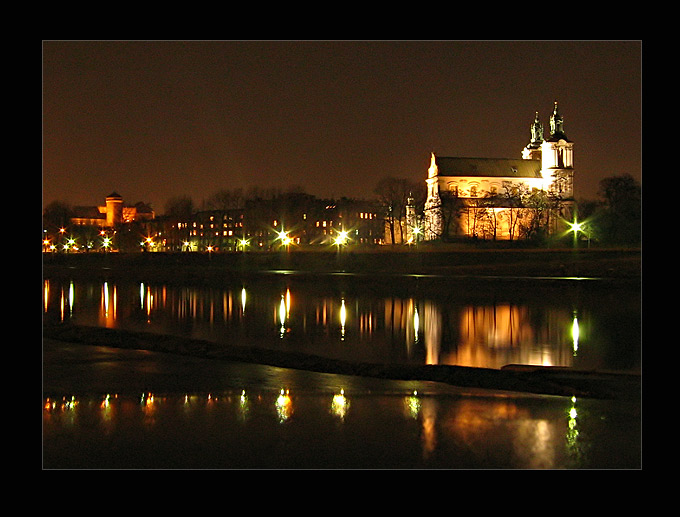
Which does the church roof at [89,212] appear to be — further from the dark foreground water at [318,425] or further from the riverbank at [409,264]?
the dark foreground water at [318,425]

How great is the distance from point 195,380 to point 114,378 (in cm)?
157

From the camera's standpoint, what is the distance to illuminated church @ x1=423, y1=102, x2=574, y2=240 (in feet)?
296

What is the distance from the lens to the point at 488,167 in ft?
Result: 407

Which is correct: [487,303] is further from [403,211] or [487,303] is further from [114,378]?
[403,211]

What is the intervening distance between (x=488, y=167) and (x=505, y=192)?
1789cm

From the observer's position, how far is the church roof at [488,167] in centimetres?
12256

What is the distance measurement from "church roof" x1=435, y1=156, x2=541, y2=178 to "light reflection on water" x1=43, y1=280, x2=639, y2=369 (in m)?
88.6

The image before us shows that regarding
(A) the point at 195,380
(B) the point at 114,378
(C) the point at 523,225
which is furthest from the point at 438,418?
(C) the point at 523,225

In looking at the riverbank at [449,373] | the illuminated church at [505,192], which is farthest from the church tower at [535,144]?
the riverbank at [449,373]

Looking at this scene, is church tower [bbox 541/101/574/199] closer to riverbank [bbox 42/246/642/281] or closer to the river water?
riverbank [bbox 42/246/642/281]

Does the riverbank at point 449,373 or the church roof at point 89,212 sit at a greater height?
the church roof at point 89,212

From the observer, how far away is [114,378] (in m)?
12.7

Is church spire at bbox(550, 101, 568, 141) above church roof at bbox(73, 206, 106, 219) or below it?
above

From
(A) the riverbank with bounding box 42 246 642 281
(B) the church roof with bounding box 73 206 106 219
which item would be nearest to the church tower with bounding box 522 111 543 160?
(A) the riverbank with bounding box 42 246 642 281
